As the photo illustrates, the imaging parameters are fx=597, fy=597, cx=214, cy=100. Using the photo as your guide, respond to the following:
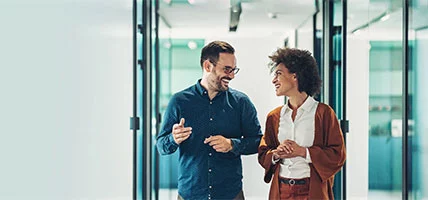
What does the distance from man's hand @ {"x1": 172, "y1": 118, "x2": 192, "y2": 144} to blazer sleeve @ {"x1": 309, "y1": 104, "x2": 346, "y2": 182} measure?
0.63 metres

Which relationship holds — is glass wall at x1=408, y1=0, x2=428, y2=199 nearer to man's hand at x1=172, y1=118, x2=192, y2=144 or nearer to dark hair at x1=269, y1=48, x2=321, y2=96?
dark hair at x1=269, y1=48, x2=321, y2=96

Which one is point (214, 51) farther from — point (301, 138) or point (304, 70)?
point (301, 138)

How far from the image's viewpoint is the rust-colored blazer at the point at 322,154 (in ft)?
9.71

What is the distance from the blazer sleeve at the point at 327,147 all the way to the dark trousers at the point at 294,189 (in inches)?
3.8

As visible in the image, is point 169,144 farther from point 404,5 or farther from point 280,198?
point 404,5

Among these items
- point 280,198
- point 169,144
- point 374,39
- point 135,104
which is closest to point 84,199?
point 169,144

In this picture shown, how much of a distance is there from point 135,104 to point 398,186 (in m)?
1.73

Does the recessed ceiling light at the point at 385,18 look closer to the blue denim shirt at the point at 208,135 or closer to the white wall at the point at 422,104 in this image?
the white wall at the point at 422,104

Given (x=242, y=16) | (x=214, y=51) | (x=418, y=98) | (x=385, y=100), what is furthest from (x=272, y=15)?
(x=418, y=98)

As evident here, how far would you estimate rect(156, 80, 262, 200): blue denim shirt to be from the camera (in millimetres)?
3158

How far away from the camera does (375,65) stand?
12.7ft

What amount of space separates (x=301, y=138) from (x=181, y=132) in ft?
2.01

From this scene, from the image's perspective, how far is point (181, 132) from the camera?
3.08 metres

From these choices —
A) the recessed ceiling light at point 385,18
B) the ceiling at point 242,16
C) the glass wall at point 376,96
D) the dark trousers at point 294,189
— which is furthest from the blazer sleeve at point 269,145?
the ceiling at point 242,16
